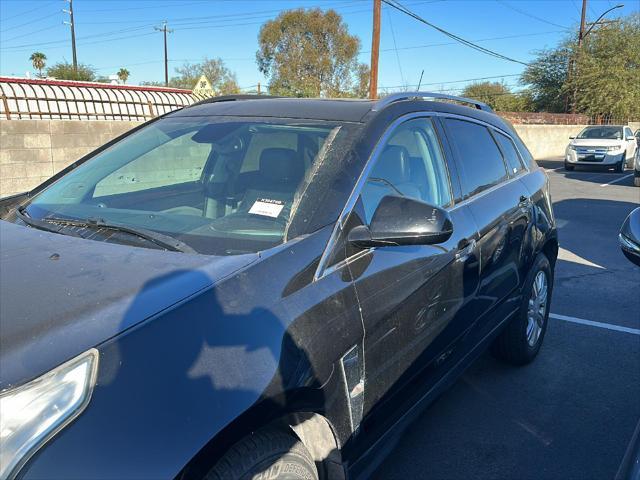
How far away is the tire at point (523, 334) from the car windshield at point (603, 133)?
17978 mm

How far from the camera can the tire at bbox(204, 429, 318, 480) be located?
1.49 meters

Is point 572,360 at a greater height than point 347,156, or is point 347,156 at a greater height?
point 347,156

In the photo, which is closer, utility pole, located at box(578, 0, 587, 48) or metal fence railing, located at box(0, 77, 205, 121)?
metal fence railing, located at box(0, 77, 205, 121)

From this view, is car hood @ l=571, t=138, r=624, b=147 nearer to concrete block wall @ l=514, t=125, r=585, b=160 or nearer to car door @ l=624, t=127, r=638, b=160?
car door @ l=624, t=127, r=638, b=160

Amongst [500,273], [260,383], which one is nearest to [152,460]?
[260,383]

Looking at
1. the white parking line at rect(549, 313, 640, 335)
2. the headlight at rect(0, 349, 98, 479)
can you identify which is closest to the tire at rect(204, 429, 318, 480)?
the headlight at rect(0, 349, 98, 479)

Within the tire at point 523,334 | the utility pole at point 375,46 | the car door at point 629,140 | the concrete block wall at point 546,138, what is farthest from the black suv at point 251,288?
the concrete block wall at point 546,138

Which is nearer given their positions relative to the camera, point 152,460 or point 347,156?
point 152,460

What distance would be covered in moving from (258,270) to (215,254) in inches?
7.8

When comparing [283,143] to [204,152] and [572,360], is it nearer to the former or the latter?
[204,152]

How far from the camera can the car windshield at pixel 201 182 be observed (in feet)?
6.93

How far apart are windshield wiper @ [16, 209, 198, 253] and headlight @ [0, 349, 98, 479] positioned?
66 centimetres

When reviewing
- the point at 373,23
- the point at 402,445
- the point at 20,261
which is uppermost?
the point at 373,23

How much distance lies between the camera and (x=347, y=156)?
2.22 metres
